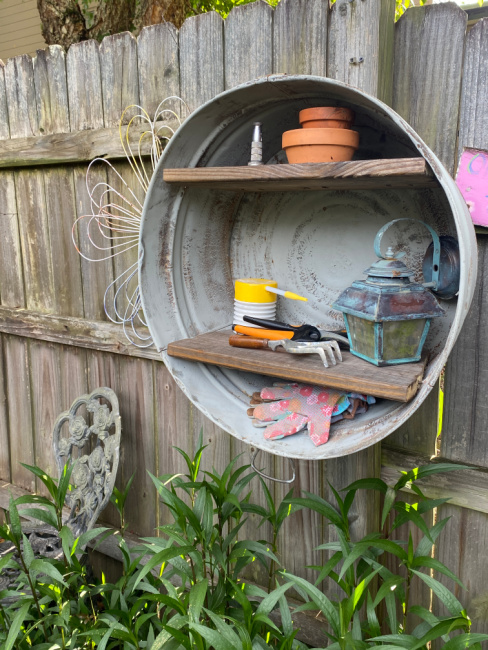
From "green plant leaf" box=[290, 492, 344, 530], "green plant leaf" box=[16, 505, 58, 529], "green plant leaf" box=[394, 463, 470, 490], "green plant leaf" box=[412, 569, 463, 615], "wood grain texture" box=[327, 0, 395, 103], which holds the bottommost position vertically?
"green plant leaf" box=[16, 505, 58, 529]

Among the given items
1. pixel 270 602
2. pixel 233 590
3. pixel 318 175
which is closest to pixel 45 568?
pixel 233 590

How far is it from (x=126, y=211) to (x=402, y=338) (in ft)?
3.69

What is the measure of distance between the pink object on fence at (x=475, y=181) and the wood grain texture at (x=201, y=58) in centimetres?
78

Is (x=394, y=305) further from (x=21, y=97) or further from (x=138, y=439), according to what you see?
(x=21, y=97)

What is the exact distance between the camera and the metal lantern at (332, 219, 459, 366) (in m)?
1.13

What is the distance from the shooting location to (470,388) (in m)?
1.41

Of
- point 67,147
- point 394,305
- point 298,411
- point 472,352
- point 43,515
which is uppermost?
point 67,147

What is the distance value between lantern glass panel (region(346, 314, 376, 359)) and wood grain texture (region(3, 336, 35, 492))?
1.68m

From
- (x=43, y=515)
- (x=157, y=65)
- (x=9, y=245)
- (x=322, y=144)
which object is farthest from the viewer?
(x=9, y=245)

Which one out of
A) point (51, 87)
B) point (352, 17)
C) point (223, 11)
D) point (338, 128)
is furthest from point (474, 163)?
point (223, 11)

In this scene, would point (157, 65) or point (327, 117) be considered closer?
point (327, 117)

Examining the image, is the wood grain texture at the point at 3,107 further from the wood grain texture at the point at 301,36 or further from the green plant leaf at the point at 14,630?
A: the green plant leaf at the point at 14,630

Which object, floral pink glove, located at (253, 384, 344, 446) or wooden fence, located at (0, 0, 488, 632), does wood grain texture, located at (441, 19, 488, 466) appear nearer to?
wooden fence, located at (0, 0, 488, 632)

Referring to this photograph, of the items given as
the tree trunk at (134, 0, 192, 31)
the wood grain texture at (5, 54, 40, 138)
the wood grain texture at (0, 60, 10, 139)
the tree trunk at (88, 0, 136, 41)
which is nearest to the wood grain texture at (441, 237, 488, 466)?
the wood grain texture at (5, 54, 40, 138)
